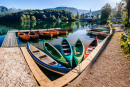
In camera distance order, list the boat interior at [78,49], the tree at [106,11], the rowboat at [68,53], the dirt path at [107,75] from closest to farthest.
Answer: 1. the dirt path at [107,75]
2. the rowboat at [68,53]
3. the boat interior at [78,49]
4. the tree at [106,11]

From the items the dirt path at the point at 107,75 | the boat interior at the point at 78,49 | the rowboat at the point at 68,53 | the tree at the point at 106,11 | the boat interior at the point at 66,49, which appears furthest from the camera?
the tree at the point at 106,11

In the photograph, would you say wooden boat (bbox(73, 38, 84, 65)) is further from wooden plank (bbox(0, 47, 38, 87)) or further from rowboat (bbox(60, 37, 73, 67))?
wooden plank (bbox(0, 47, 38, 87))

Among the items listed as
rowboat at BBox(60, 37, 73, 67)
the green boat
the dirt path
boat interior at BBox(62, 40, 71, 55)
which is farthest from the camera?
boat interior at BBox(62, 40, 71, 55)

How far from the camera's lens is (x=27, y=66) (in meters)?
8.30

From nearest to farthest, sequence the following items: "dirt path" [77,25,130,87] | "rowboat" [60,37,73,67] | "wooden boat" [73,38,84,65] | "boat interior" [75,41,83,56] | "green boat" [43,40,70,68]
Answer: "dirt path" [77,25,130,87], "green boat" [43,40,70,68], "wooden boat" [73,38,84,65], "rowboat" [60,37,73,67], "boat interior" [75,41,83,56]

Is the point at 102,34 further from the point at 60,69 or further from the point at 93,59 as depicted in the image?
the point at 60,69

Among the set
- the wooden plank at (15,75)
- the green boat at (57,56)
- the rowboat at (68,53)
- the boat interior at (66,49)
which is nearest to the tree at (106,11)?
the boat interior at (66,49)

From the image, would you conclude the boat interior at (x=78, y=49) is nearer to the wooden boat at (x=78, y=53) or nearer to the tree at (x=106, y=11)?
the wooden boat at (x=78, y=53)

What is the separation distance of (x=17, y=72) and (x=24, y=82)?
1.66 m

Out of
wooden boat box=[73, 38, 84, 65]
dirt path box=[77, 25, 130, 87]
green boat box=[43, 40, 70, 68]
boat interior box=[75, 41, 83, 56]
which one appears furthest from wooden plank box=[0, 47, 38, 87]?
boat interior box=[75, 41, 83, 56]

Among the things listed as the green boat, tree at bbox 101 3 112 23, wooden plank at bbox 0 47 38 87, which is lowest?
wooden plank at bbox 0 47 38 87

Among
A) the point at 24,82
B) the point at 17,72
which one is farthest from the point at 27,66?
the point at 24,82

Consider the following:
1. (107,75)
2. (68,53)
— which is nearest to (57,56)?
(68,53)

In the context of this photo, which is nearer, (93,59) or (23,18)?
(93,59)
